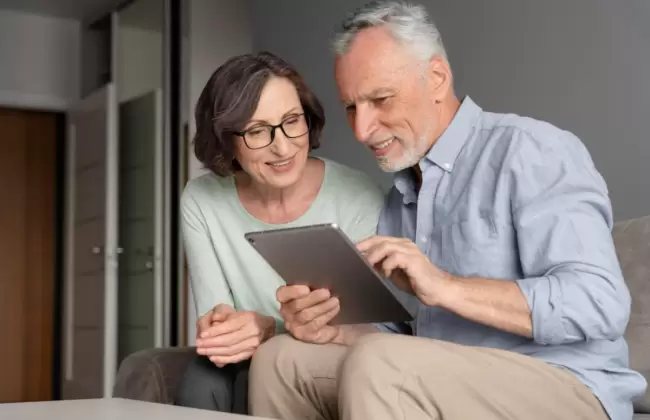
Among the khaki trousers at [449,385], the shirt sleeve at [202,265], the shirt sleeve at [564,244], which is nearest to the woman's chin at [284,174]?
the shirt sleeve at [202,265]

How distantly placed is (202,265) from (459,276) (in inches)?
26.4

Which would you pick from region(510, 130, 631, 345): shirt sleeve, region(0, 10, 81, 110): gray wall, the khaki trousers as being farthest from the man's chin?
region(0, 10, 81, 110): gray wall

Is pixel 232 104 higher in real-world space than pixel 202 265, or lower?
higher

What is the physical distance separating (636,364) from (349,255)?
709 mm

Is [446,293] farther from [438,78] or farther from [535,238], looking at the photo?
[438,78]

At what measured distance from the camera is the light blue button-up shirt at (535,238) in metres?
1.17

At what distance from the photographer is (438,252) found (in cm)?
144

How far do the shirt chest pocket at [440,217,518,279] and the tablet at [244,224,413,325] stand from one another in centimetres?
13

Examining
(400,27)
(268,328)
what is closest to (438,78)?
(400,27)

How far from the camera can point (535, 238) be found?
1.24 meters

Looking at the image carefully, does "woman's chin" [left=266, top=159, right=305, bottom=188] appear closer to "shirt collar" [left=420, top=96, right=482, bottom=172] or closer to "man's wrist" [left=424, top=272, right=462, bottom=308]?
"shirt collar" [left=420, top=96, right=482, bottom=172]

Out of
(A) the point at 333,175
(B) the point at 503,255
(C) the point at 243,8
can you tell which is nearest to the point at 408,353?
(B) the point at 503,255

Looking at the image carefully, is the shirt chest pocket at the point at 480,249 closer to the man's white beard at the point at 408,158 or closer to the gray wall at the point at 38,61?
the man's white beard at the point at 408,158

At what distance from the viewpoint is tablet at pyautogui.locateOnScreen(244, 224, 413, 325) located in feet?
4.00
